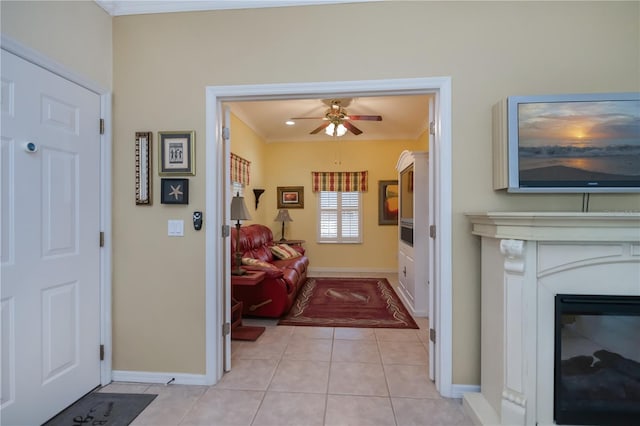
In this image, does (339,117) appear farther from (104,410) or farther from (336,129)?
(104,410)

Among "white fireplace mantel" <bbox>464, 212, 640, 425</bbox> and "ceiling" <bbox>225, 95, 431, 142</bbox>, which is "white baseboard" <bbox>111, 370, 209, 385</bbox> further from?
"ceiling" <bbox>225, 95, 431, 142</bbox>

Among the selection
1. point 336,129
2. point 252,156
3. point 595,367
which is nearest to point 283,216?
point 252,156

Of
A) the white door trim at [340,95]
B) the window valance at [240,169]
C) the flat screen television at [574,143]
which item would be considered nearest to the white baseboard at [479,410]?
the white door trim at [340,95]

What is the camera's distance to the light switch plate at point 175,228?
7.07 feet

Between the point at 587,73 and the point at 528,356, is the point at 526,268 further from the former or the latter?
the point at 587,73

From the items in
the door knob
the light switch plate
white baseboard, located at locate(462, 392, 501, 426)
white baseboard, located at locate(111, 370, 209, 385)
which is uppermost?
the door knob

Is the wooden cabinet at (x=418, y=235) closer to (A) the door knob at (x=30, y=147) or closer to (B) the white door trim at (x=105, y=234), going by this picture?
(B) the white door trim at (x=105, y=234)

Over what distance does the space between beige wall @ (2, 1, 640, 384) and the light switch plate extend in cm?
5

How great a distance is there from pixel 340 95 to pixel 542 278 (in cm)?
168

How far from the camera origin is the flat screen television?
5.84 feet

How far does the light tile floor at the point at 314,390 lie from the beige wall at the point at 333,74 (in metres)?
0.26

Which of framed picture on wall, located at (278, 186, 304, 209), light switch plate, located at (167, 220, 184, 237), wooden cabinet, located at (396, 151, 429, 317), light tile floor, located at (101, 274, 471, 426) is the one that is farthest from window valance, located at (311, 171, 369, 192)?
light switch plate, located at (167, 220, 184, 237)

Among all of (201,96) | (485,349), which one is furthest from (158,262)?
(485,349)

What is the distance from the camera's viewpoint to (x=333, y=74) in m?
2.08
